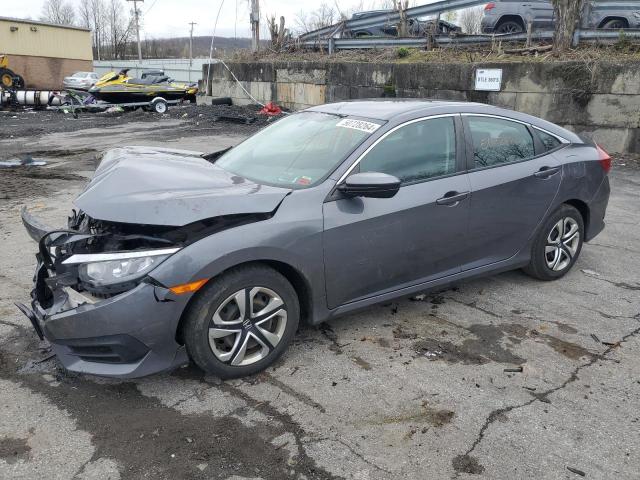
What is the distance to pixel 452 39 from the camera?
14570 millimetres

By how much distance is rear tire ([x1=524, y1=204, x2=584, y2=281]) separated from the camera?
471 cm

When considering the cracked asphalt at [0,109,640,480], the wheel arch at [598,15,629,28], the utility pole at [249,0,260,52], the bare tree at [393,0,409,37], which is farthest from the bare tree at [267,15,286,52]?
the cracked asphalt at [0,109,640,480]

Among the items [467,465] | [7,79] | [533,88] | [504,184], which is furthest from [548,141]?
[7,79]

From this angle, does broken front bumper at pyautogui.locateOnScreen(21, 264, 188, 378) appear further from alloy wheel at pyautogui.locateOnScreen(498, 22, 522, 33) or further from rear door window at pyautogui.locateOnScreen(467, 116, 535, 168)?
alloy wheel at pyautogui.locateOnScreen(498, 22, 522, 33)

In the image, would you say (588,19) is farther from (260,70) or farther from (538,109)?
(260,70)

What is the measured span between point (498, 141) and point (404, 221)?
1.26 metres

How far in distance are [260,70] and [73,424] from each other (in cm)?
1773

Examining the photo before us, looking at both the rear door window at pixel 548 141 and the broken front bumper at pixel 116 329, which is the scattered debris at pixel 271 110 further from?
the broken front bumper at pixel 116 329

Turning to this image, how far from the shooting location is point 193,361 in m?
3.27

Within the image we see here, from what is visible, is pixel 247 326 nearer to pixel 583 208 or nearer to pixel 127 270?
pixel 127 270

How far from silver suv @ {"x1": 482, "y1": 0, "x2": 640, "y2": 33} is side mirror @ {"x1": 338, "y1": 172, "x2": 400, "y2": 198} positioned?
11.0 m

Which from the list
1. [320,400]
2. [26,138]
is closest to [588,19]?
[320,400]

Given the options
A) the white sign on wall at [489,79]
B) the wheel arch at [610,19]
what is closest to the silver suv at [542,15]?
the wheel arch at [610,19]

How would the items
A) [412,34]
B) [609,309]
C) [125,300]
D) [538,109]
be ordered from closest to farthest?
[125,300], [609,309], [538,109], [412,34]
